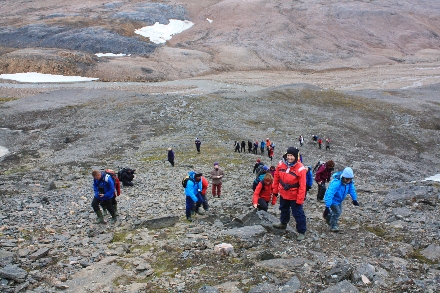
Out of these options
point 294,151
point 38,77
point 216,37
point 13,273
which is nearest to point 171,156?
Result: point 294,151

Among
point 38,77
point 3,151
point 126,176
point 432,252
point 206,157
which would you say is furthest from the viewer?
point 38,77

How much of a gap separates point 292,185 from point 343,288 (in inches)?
116

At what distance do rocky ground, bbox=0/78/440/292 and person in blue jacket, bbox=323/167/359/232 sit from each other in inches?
27.0

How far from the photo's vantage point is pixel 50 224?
474 inches

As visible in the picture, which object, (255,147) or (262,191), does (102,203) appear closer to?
(262,191)

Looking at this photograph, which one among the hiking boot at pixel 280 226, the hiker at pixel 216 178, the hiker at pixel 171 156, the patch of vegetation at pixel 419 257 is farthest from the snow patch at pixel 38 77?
the patch of vegetation at pixel 419 257

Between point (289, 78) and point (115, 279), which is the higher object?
point (115, 279)

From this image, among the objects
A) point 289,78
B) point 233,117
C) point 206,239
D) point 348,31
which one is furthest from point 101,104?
point 348,31

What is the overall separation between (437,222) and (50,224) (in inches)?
471

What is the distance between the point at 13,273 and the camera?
315 inches

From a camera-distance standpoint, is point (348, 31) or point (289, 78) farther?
point (348, 31)

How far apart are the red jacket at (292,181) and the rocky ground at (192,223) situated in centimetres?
121

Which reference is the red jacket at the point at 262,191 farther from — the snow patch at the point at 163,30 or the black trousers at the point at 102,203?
the snow patch at the point at 163,30

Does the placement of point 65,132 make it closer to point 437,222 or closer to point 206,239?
point 206,239
